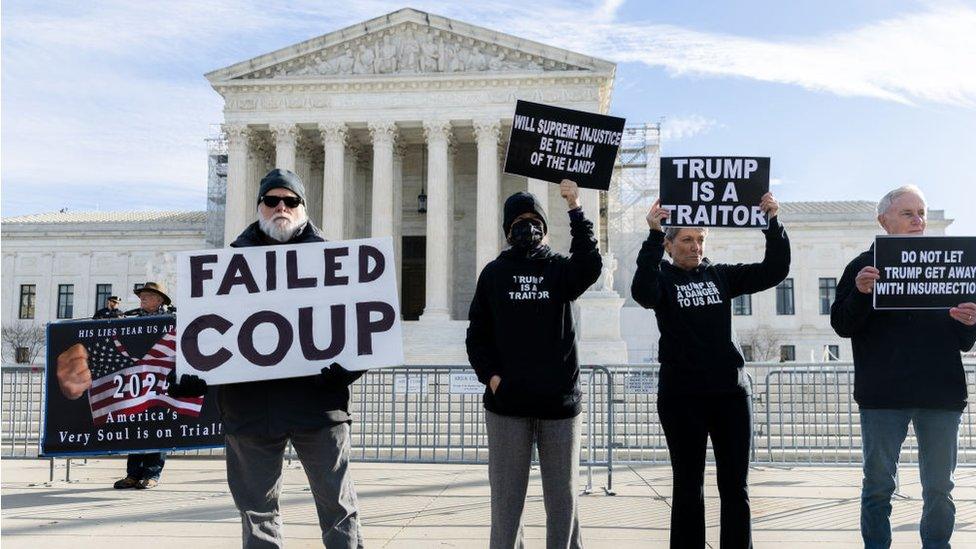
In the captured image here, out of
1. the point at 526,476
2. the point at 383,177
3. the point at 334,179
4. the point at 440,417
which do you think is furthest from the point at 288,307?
the point at 334,179

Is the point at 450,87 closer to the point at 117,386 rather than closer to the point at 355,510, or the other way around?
the point at 117,386

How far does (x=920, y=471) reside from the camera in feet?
16.3

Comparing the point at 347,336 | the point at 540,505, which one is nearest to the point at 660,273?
the point at 347,336

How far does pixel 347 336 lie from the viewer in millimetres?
4496

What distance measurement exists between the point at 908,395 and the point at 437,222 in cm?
3242

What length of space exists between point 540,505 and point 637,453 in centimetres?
447

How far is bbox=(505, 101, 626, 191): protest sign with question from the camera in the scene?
5727mm

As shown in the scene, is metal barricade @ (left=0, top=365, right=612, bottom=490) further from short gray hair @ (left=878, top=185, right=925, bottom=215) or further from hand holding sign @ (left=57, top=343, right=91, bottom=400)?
short gray hair @ (left=878, top=185, right=925, bottom=215)

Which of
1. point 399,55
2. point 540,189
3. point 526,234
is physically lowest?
point 526,234

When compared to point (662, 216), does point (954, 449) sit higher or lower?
lower

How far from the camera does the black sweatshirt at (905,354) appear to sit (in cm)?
492

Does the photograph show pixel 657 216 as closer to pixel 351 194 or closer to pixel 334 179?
pixel 334 179

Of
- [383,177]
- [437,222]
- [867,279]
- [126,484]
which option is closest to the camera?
[867,279]

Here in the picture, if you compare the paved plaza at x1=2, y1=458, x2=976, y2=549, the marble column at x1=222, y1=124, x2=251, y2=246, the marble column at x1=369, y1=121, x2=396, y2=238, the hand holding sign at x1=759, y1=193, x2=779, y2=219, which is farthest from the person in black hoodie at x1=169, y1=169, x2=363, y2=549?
the marble column at x1=222, y1=124, x2=251, y2=246
